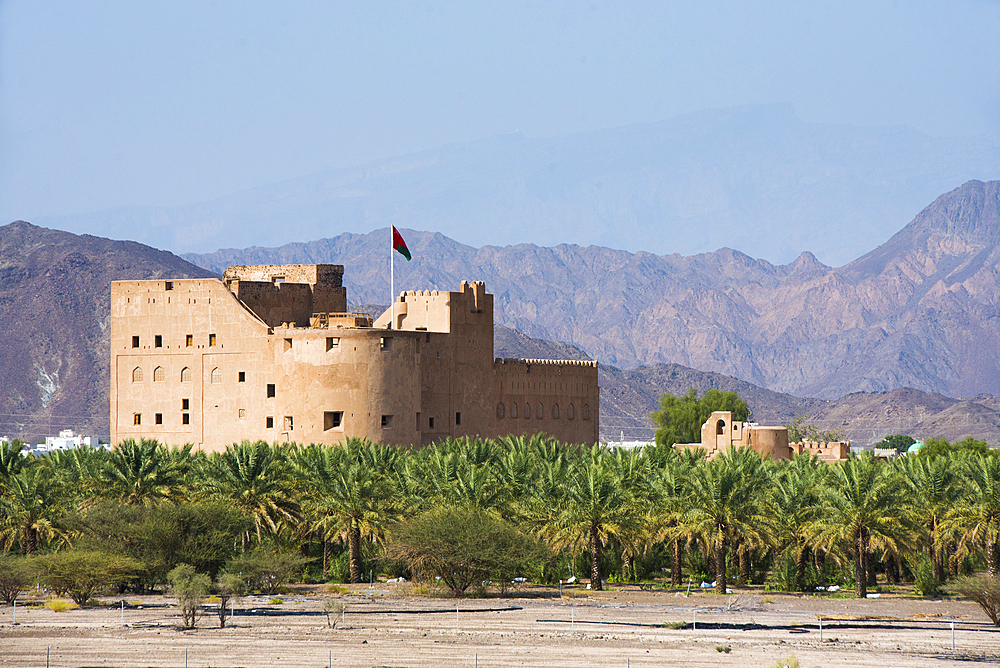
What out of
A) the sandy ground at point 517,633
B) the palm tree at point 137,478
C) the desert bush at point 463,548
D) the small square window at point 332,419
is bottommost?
the sandy ground at point 517,633

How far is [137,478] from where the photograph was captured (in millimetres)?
46344

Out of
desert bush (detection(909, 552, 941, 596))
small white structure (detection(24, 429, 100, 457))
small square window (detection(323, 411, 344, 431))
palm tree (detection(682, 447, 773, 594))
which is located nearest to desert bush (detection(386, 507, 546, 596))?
palm tree (detection(682, 447, 773, 594))

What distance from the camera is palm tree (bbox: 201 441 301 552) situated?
4684 centimetres

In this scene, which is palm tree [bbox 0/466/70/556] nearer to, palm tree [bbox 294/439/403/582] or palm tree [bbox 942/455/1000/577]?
palm tree [bbox 294/439/403/582]

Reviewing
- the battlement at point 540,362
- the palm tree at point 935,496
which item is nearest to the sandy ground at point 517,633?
the palm tree at point 935,496

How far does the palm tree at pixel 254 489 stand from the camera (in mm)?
46844

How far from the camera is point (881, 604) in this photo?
137 ft

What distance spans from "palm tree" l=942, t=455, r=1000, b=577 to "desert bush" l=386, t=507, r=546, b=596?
1247 centimetres

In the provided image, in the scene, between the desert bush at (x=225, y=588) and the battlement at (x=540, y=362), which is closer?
the desert bush at (x=225, y=588)

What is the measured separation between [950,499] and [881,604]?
540 cm

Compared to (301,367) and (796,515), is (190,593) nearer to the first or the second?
(796,515)

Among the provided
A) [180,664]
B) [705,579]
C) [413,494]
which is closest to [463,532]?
[413,494]

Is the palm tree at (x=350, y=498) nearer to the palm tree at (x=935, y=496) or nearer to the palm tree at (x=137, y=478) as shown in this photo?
the palm tree at (x=137, y=478)

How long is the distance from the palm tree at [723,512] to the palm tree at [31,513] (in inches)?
754
